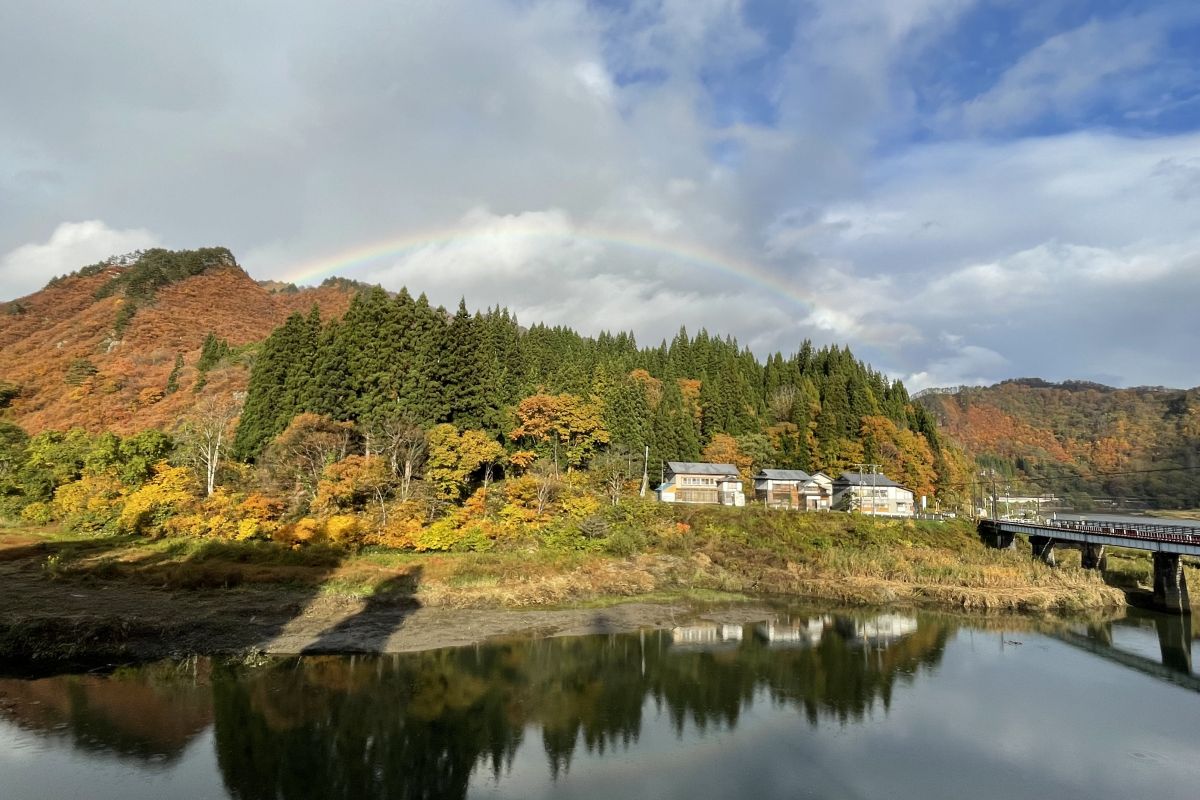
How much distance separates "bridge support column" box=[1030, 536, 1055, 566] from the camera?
134ft

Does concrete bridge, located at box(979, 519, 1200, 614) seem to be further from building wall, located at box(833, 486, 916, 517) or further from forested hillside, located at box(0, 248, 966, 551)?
forested hillside, located at box(0, 248, 966, 551)

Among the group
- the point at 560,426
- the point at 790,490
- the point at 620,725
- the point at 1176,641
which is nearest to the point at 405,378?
the point at 560,426

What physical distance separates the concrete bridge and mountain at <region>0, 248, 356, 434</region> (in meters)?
58.7

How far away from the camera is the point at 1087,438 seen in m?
127

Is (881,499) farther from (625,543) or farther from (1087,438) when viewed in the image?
(1087,438)

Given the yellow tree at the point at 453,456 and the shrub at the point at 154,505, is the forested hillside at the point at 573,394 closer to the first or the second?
the yellow tree at the point at 453,456

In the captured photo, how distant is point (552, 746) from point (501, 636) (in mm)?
9656

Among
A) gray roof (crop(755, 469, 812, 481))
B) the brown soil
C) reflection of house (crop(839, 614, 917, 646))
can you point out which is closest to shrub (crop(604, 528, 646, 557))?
the brown soil

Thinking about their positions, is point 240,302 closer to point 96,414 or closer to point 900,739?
point 96,414

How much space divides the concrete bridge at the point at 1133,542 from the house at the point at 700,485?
18.9 meters

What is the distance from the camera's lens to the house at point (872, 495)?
→ 52.3 m

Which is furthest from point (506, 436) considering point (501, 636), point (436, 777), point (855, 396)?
point (855, 396)

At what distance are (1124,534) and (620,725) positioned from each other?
111ft

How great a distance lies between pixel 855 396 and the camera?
2537 inches
